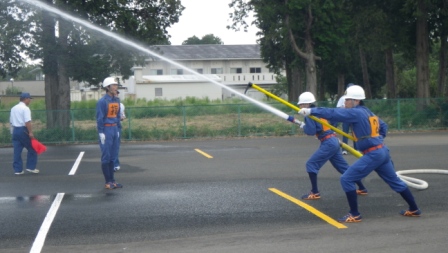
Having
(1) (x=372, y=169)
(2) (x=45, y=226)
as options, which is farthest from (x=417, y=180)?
(2) (x=45, y=226)

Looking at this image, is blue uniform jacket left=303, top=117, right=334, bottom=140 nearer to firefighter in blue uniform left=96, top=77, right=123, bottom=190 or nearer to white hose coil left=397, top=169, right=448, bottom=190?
white hose coil left=397, top=169, right=448, bottom=190

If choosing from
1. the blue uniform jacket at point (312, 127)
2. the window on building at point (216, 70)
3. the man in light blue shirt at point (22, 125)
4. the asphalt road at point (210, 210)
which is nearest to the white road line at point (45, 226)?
the asphalt road at point (210, 210)

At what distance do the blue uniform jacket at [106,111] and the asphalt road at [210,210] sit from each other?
1.33 metres

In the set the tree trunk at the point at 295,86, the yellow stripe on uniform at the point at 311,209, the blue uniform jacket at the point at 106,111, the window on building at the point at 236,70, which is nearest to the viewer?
the yellow stripe on uniform at the point at 311,209

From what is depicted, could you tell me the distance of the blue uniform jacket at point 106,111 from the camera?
1360 cm

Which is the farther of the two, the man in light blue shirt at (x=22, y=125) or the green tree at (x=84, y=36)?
the green tree at (x=84, y=36)

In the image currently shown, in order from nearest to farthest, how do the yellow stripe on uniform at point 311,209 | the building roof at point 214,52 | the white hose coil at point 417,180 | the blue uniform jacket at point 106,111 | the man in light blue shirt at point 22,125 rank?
the yellow stripe on uniform at point 311,209 → the white hose coil at point 417,180 → the blue uniform jacket at point 106,111 → the man in light blue shirt at point 22,125 → the building roof at point 214,52

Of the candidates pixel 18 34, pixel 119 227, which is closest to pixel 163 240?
pixel 119 227

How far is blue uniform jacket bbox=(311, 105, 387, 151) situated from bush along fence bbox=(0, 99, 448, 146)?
65.4 feet

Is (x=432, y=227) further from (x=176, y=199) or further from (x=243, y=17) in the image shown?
(x=243, y=17)

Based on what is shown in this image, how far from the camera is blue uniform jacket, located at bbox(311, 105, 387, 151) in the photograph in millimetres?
9891

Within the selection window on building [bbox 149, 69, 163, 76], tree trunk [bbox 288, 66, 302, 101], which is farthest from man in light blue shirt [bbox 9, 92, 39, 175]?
window on building [bbox 149, 69, 163, 76]

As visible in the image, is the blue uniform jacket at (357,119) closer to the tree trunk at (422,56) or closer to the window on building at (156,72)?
the tree trunk at (422,56)

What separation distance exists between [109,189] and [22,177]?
358 cm
